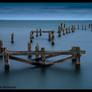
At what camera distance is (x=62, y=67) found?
10.6m

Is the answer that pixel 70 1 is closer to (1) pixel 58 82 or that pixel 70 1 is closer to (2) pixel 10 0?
(2) pixel 10 0

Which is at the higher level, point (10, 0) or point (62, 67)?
point (10, 0)

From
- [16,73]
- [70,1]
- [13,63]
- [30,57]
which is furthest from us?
[30,57]

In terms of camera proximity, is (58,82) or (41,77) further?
(41,77)

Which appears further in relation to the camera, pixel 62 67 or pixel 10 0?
pixel 62 67

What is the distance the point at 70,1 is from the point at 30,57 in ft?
39.6

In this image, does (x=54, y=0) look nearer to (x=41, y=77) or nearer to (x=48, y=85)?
(x=48, y=85)

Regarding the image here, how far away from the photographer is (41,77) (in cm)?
890

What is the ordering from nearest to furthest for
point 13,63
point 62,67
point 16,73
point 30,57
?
point 16,73, point 62,67, point 13,63, point 30,57

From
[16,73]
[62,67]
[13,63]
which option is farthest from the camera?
[13,63]

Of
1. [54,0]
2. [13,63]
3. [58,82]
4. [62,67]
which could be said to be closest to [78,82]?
[58,82]

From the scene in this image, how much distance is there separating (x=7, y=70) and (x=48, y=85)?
2.83m

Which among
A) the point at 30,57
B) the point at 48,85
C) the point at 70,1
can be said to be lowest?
the point at 48,85

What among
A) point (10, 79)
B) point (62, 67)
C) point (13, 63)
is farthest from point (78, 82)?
point (13, 63)
